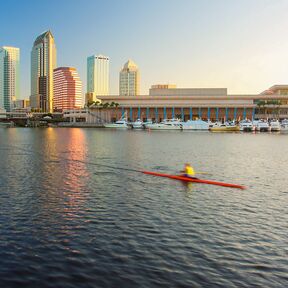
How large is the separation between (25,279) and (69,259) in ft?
8.25

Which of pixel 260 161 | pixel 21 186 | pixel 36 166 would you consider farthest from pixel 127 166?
pixel 260 161

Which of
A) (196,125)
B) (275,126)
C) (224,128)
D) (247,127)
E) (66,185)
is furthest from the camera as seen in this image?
(196,125)

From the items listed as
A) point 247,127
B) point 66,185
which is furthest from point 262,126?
point 66,185

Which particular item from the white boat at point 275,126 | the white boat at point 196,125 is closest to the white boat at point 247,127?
the white boat at point 275,126

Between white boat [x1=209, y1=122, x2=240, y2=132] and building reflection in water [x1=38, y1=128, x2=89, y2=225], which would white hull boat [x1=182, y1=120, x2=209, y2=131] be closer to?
white boat [x1=209, y1=122, x2=240, y2=132]

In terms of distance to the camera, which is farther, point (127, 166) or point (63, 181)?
point (127, 166)

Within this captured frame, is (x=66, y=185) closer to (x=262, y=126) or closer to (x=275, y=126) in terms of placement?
(x=262, y=126)

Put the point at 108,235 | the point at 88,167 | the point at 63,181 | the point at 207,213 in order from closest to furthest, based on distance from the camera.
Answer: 1. the point at 108,235
2. the point at 207,213
3. the point at 63,181
4. the point at 88,167

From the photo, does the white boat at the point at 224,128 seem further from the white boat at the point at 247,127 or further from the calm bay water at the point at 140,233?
the calm bay water at the point at 140,233

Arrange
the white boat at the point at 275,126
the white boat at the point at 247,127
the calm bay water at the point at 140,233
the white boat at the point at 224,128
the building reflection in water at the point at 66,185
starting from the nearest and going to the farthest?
the calm bay water at the point at 140,233, the building reflection in water at the point at 66,185, the white boat at the point at 247,127, the white boat at the point at 275,126, the white boat at the point at 224,128

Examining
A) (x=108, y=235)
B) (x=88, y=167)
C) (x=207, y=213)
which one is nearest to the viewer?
(x=108, y=235)

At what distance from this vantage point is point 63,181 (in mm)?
37688

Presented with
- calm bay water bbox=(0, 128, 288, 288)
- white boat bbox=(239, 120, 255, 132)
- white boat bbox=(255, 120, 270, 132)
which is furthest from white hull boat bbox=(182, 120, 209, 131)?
calm bay water bbox=(0, 128, 288, 288)

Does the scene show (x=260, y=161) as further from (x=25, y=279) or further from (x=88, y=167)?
(x=25, y=279)
